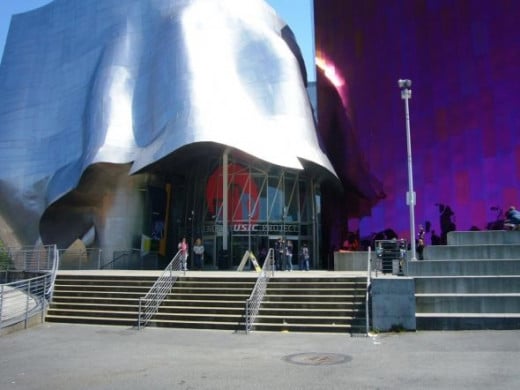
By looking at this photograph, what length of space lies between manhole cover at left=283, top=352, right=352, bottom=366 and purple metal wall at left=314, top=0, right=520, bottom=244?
63.6ft

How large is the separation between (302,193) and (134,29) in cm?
1496

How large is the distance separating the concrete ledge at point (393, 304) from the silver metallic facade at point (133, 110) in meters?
14.4

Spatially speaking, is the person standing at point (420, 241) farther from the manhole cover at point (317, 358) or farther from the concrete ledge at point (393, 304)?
the manhole cover at point (317, 358)

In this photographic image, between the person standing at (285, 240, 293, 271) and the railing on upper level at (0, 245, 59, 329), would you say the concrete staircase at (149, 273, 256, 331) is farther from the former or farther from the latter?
the person standing at (285, 240, 293, 271)

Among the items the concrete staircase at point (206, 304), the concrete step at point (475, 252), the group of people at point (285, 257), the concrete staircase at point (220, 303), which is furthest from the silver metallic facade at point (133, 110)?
the concrete step at point (475, 252)

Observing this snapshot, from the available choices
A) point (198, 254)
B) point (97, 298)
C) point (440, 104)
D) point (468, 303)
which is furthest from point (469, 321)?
point (440, 104)

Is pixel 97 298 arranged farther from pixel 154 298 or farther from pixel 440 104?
pixel 440 104

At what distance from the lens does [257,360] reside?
1046 centimetres

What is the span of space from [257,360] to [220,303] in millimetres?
6413

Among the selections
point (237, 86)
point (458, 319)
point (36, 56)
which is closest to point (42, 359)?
point (458, 319)

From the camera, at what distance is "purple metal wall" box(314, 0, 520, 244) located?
92.0 feet

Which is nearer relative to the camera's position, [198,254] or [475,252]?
[475,252]

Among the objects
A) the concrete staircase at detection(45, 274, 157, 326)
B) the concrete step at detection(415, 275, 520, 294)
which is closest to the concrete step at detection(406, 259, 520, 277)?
the concrete step at detection(415, 275, 520, 294)

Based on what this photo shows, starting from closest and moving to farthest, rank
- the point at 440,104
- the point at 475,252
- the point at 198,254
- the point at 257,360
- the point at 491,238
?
the point at 257,360, the point at 475,252, the point at 491,238, the point at 198,254, the point at 440,104
